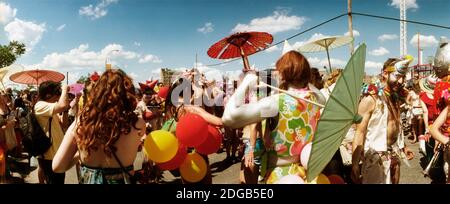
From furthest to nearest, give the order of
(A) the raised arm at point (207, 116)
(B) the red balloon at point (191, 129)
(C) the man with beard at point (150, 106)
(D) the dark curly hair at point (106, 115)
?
(C) the man with beard at point (150, 106) → (B) the red balloon at point (191, 129) → (A) the raised arm at point (207, 116) → (D) the dark curly hair at point (106, 115)

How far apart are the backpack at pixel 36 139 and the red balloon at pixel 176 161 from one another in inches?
62.4

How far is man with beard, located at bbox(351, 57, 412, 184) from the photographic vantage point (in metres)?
2.91

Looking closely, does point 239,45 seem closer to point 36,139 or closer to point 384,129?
point 384,129

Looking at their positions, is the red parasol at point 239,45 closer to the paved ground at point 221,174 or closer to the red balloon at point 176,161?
the red balloon at point 176,161

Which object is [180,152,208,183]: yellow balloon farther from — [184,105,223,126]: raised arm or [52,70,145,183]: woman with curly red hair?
[52,70,145,183]: woman with curly red hair

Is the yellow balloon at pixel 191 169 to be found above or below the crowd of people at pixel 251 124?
below

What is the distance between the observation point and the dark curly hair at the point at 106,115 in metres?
1.93

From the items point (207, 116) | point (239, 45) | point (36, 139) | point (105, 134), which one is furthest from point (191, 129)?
point (36, 139)

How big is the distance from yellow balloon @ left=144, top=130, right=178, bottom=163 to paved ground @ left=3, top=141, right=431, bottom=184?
3.03 meters

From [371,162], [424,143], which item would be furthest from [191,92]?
[424,143]

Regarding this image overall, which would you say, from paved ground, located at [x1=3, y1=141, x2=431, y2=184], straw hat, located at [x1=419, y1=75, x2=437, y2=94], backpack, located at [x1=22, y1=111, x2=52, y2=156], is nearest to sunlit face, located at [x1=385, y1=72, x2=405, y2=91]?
straw hat, located at [x1=419, y1=75, x2=437, y2=94]

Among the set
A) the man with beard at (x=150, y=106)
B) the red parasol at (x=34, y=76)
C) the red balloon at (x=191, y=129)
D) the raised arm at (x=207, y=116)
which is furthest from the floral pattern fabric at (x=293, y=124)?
the red parasol at (x=34, y=76)
